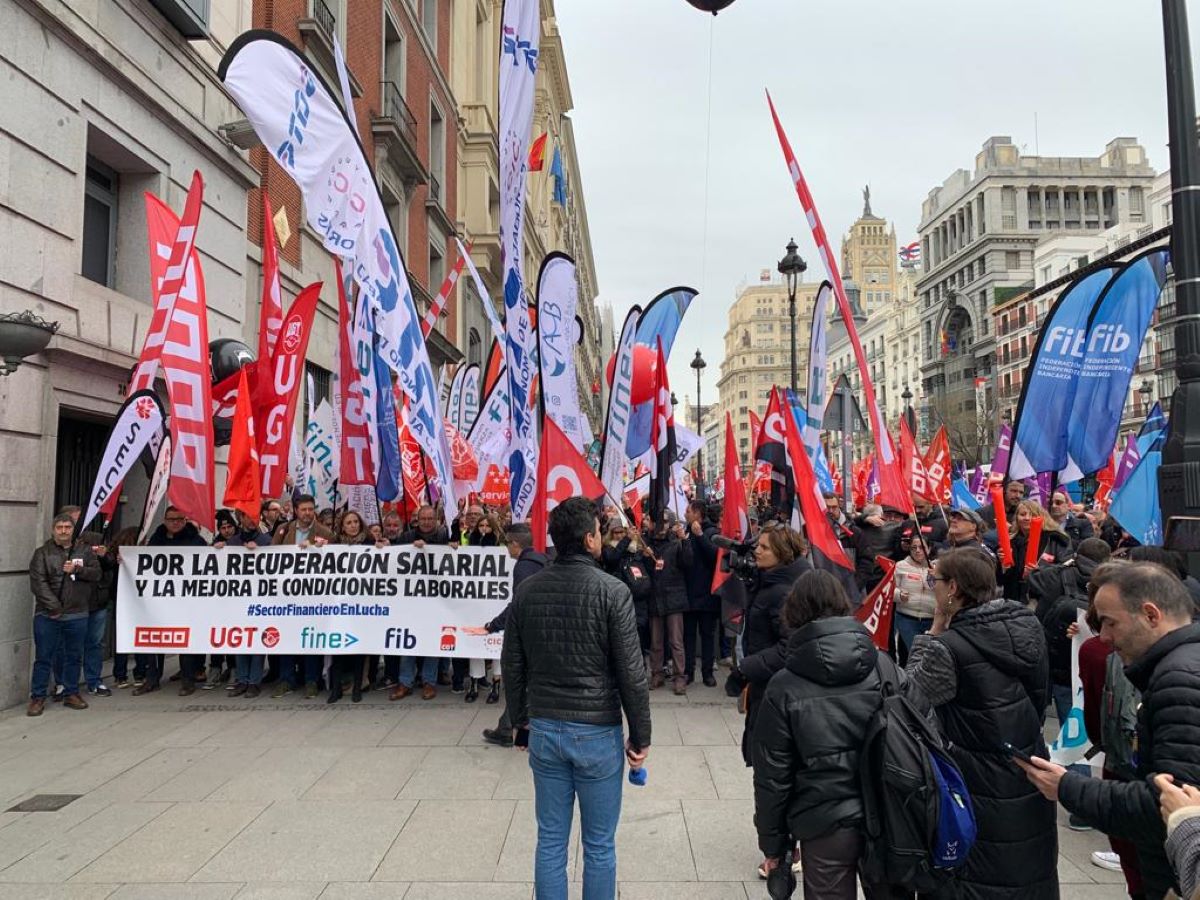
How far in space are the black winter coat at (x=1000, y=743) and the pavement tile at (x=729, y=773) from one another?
2150mm

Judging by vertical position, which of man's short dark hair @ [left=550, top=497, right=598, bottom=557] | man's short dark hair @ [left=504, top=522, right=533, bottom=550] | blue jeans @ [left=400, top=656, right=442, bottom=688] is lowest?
blue jeans @ [left=400, top=656, right=442, bottom=688]

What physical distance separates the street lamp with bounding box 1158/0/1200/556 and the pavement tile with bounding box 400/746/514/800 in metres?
4.89

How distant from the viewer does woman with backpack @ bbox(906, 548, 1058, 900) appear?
2994 mm

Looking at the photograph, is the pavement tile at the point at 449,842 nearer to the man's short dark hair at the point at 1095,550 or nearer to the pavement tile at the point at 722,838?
the pavement tile at the point at 722,838

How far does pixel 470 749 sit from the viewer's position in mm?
6391

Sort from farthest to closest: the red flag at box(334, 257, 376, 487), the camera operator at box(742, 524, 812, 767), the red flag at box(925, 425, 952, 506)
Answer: the red flag at box(925, 425, 952, 506) → the red flag at box(334, 257, 376, 487) → the camera operator at box(742, 524, 812, 767)

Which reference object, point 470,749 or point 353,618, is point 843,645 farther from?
point 353,618

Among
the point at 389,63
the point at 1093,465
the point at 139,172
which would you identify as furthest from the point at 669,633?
the point at 389,63

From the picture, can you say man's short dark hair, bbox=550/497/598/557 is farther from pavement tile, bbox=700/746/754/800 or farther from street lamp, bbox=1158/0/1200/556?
street lamp, bbox=1158/0/1200/556

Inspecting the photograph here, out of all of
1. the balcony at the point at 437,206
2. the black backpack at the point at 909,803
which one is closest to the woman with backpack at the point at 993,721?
the black backpack at the point at 909,803

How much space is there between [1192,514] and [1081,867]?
2.37 metres

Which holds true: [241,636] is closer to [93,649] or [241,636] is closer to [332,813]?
[93,649]

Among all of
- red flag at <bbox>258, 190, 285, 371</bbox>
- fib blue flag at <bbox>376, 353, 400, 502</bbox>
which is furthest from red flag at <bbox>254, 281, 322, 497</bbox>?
fib blue flag at <bbox>376, 353, 400, 502</bbox>

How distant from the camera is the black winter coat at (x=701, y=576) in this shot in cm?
872
